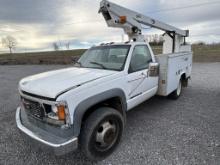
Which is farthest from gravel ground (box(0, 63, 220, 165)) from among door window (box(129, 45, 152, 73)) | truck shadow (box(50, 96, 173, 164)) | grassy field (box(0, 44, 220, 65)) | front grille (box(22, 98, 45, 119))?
grassy field (box(0, 44, 220, 65))

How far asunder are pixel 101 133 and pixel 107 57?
174cm

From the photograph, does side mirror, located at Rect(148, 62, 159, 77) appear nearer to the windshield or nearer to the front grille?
the windshield

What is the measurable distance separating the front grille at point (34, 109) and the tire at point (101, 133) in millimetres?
650

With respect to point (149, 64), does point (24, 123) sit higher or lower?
lower

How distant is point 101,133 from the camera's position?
2619mm

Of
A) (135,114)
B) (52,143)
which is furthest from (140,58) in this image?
(52,143)

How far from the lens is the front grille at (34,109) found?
2361mm

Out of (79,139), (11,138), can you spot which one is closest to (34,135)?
(79,139)

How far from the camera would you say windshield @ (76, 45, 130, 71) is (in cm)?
333

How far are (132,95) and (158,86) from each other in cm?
136

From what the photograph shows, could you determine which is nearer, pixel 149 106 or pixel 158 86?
pixel 158 86

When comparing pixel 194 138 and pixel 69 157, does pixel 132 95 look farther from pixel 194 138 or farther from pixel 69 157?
pixel 69 157

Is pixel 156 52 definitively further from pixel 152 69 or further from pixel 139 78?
pixel 139 78

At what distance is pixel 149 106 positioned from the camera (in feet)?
15.9
